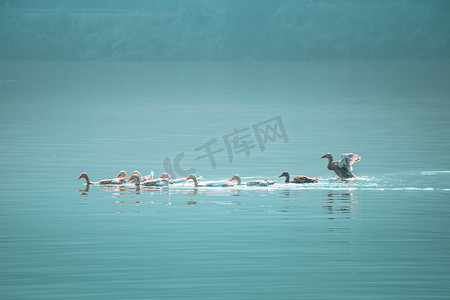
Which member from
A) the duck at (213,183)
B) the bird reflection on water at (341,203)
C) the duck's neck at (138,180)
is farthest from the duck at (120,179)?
the bird reflection on water at (341,203)

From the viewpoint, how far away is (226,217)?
73.6 ft

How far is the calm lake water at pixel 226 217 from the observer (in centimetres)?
1727

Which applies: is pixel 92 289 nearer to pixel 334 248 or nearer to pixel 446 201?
pixel 334 248

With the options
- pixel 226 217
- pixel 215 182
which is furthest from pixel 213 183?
pixel 226 217

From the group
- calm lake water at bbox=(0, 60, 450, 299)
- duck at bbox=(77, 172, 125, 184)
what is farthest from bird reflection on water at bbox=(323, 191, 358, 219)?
duck at bbox=(77, 172, 125, 184)

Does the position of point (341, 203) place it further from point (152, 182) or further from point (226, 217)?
point (152, 182)

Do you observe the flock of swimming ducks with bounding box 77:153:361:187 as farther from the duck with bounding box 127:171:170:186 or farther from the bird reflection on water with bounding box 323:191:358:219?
the bird reflection on water with bounding box 323:191:358:219

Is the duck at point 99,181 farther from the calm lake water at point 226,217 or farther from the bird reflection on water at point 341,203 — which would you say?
the bird reflection on water at point 341,203

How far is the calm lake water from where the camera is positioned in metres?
17.3

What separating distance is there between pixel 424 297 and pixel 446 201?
843cm

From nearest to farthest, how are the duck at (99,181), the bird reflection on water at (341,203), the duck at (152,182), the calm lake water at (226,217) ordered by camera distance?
1. the calm lake water at (226,217)
2. the bird reflection on water at (341,203)
3. the duck at (152,182)
4. the duck at (99,181)

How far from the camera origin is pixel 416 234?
20.7m

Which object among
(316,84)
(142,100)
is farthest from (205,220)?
(316,84)

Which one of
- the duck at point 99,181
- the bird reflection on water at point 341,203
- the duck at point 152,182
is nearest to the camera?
the bird reflection on water at point 341,203
